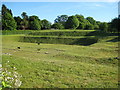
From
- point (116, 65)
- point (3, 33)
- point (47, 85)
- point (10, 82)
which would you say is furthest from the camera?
point (3, 33)

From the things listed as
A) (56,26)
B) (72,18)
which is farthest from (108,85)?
(56,26)

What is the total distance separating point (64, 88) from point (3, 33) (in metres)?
57.3

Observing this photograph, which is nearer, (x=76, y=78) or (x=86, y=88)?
(x=86, y=88)

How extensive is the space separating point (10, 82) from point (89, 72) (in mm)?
6046

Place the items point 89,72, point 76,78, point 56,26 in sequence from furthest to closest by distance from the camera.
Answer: point 56,26, point 89,72, point 76,78

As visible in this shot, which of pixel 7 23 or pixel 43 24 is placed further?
pixel 43 24

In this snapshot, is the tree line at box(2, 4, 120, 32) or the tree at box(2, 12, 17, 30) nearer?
the tree line at box(2, 4, 120, 32)

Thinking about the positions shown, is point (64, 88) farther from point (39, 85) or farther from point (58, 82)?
point (39, 85)

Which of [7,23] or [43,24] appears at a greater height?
[43,24]

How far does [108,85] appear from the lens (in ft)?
26.5

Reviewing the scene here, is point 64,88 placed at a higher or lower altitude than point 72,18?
lower

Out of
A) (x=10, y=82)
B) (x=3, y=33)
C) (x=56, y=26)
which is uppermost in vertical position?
(x=56, y=26)

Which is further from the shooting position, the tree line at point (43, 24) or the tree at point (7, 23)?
the tree at point (7, 23)

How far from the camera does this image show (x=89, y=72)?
34.6 feet
